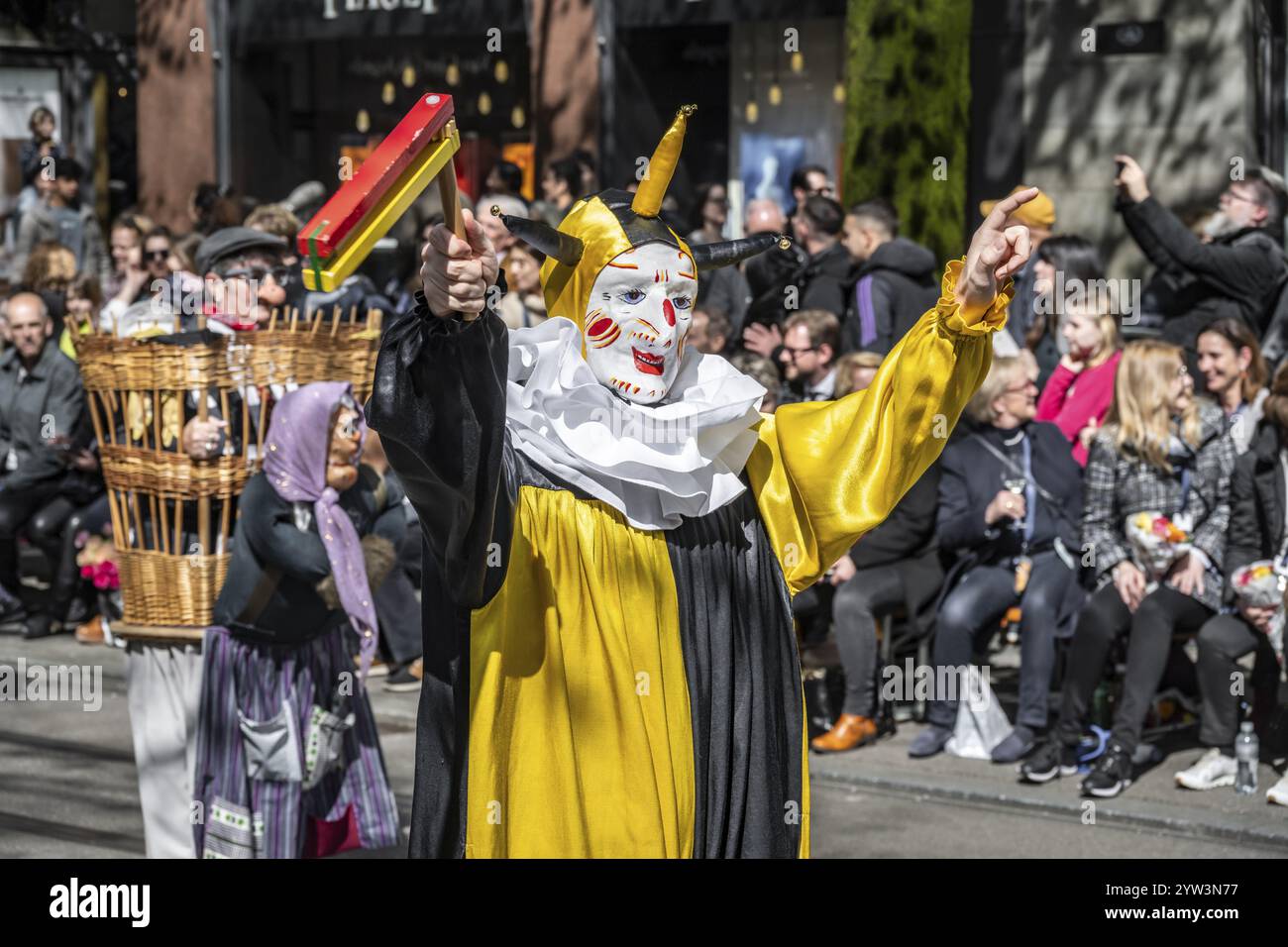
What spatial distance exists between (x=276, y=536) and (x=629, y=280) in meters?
2.15

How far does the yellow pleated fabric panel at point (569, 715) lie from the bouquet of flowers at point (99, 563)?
6.68m

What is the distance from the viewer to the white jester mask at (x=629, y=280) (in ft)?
13.4

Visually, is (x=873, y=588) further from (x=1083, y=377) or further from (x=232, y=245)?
(x=232, y=245)

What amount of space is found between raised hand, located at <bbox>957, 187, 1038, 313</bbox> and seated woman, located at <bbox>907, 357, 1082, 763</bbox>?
421cm

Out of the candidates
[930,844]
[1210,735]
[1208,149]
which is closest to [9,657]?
[930,844]

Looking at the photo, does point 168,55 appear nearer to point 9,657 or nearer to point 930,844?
point 9,657

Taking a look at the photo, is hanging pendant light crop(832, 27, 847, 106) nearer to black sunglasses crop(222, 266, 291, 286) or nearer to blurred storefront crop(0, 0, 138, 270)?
blurred storefront crop(0, 0, 138, 270)

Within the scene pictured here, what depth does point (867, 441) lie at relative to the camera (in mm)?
4152

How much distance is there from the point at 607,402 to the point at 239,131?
535 inches

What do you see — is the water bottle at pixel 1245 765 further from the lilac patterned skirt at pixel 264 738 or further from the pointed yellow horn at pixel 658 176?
the pointed yellow horn at pixel 658 176

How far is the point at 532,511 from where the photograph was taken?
3.99 m

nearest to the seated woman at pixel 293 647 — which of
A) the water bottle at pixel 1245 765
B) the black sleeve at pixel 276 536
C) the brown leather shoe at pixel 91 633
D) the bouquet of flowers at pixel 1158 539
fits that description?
the black sleeve at pixel 276 536

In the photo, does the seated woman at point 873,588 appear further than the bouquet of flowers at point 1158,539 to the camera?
Yes

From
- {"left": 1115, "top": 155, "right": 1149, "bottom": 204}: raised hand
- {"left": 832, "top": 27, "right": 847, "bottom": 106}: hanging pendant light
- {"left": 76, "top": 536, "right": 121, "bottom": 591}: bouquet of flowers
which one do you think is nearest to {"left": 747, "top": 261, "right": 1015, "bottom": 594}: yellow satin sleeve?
{"left": 1115, "top": 155, "right": 1149, "bottom": 204}: raised hand
